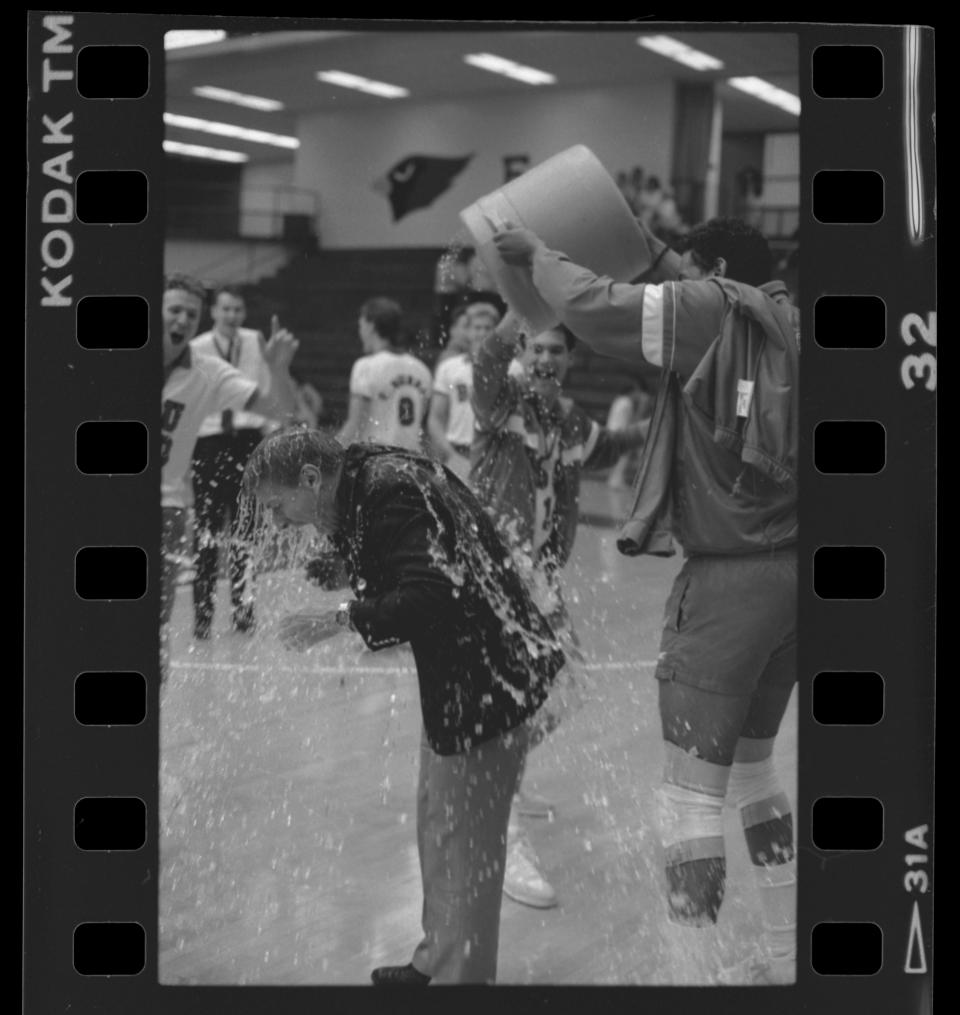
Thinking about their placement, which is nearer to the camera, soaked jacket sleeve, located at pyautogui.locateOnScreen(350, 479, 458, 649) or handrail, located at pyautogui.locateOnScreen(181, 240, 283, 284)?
soaked jacket sleeve, located at pyautogui.locateOnScreen(350, 479, 458, 649)

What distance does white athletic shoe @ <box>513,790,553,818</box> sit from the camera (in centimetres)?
416

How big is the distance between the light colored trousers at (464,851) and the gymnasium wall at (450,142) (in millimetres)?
1169

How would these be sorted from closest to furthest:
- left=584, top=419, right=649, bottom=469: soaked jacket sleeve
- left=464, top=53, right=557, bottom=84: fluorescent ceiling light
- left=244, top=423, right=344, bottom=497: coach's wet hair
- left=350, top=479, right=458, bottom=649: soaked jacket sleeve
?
left=350, top=479, right=458, bottom=649: soaked jacket sleeve → left=244, top=423, right=344, bottom=497: coach's wet hair → left=464, top=53, right=557, bottom=84: fluorescent ceiling light → left=584, top=419, right=649, bottom=469: soaked jacket sleeve

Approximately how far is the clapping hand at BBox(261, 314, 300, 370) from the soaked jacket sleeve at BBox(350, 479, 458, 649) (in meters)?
0.45

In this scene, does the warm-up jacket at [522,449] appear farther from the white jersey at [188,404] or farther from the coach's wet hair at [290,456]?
the white jersey at [188,404]

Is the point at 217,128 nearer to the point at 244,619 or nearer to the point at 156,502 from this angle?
the point at 156,502

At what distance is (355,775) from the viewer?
4.11m

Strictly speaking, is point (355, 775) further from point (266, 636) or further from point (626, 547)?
point (626, 547)

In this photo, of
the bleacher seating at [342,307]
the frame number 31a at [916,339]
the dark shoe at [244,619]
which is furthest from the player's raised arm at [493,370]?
the frame number 31a at [916,339]

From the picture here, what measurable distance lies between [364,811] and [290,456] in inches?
33.2

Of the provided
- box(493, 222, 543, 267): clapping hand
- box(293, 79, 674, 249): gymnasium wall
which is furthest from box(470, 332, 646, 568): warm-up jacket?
box(293, 79, 674, 249): gymnasium wall

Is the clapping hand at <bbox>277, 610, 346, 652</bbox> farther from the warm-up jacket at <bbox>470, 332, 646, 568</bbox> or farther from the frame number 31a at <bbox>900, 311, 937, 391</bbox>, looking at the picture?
the frame number 31a at <bbox>900, 311, 937, 391</bbox>

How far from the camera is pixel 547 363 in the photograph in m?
4.17

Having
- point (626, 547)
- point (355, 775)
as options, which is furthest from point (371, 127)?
point (355, 775)
